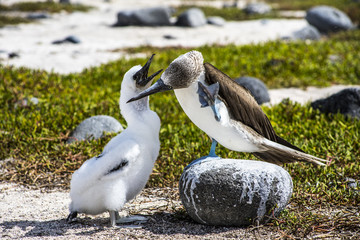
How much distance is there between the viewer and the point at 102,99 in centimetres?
718

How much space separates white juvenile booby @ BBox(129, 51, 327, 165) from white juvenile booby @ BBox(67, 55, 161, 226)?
264 millimetres

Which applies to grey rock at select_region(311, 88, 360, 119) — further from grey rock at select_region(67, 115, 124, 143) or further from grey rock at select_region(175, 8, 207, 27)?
grey rock at select_region(175, 8, 207, 27)

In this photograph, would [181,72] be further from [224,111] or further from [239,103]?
[239,103]

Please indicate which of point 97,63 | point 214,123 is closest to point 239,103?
point 214,123

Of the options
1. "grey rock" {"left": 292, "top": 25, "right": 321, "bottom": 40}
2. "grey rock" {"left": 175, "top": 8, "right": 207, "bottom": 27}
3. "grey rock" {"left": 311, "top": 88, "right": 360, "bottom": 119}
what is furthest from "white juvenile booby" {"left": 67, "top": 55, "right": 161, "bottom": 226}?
"grey rock" {"left": 175, "top": 8, "right": 207, "bottom": 27}

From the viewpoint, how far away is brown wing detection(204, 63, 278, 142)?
3.61 meters

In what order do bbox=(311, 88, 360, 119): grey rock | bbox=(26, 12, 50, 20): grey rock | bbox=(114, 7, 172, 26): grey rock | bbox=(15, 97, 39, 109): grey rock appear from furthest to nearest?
1. bbox=(26, 12, 50, 20): grey rock
2. bbox=(114, 7, 172, 26): grey rock
3. bbox=(15, 97, 39, 109): grey rock
4. bbox=(311, 88, 360, 119): grey rock

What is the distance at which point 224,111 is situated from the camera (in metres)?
3.58

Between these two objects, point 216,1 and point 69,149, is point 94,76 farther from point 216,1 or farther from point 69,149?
point 216,1

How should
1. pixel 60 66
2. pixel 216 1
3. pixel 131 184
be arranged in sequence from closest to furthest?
pixel 131 184 < pixel 60 66 < pixel 216 1

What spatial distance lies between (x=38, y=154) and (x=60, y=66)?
16.9ft

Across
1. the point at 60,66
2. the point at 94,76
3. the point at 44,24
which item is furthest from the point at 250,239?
the point at 44,24

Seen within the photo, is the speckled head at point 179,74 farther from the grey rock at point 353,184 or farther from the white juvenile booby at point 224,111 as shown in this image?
the grey rock at point 353,184

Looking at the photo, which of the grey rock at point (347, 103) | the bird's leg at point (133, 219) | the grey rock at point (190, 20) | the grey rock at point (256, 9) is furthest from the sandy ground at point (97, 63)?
the grey rock at point (256, 9)
